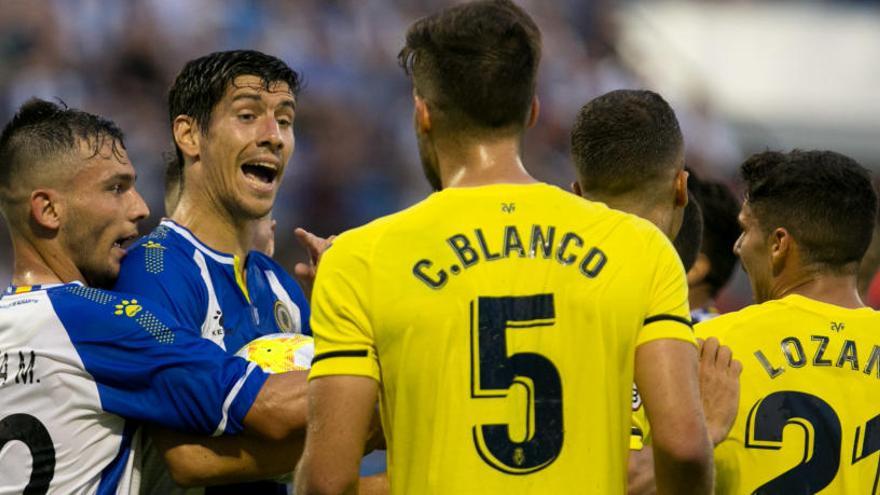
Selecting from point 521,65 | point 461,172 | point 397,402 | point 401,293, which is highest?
point 521,65

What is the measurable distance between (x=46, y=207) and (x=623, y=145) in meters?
1.96

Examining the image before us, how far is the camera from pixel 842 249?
181 inches

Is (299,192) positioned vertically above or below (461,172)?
above

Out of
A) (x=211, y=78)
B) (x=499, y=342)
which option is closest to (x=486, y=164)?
(x=499, y=342)

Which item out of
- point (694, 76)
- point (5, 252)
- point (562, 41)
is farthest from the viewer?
point (694, 76)

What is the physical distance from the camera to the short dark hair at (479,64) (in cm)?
363

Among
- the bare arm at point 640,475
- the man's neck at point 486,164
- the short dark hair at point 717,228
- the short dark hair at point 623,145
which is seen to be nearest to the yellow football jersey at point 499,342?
the man's neck at point 486,164

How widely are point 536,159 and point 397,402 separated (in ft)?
36.2

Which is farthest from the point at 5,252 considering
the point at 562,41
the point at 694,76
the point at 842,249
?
the point at 694,76

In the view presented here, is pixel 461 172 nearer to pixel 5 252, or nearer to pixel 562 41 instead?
pixel 5 252

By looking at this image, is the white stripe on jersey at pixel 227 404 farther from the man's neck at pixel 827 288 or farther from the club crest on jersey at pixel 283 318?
the man's neck at pixel 827 288

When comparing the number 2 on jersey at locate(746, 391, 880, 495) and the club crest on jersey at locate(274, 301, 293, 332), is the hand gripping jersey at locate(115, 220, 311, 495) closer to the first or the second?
the club crest on jersey at locate(274, 301, 293, 332)

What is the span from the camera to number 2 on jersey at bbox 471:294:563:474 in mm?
3508

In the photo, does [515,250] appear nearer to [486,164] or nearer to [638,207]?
[486,164]
